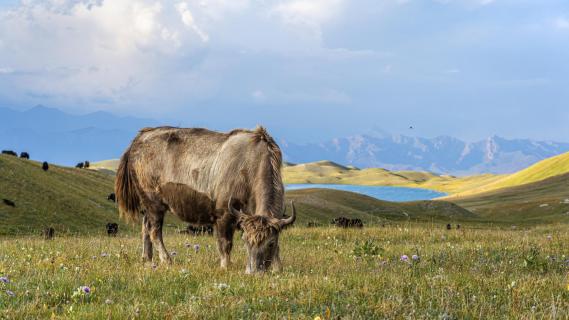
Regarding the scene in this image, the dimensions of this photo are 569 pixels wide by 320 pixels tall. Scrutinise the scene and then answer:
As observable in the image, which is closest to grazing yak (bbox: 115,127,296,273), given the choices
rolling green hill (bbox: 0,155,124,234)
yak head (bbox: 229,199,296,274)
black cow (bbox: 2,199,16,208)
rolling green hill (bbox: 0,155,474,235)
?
yak head (bbox: 229,199,296,274)

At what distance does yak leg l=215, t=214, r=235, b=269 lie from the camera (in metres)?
13.2

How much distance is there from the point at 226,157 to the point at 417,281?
6.36 m

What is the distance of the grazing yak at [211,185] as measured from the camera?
11711mm

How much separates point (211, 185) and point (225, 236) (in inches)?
58.7

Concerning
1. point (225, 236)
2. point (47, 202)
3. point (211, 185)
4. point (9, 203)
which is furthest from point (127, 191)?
point (47, 202)

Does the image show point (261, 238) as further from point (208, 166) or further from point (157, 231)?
point (157, 231)

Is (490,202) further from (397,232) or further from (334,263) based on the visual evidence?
(334,263)

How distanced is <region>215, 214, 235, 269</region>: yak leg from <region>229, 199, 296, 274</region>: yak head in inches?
68.6

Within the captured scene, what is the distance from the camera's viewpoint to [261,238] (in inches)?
442

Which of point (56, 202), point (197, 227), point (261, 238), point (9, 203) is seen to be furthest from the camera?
point (56, 202)

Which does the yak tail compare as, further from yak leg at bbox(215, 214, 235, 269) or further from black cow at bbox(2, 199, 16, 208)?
black cow at bbox(2, 199, 16, 208)

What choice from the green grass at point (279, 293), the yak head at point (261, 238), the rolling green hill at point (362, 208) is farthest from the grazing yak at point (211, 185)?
the rolling green hill at point (362, 208)

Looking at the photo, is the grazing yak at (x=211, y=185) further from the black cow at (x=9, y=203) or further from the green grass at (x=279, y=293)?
the black cow at (x=9, y=203)

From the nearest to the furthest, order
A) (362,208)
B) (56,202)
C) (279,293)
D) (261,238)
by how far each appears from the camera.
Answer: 1. (279,293)
2. (261,238)
3. (56,202)
4. (362,208)
